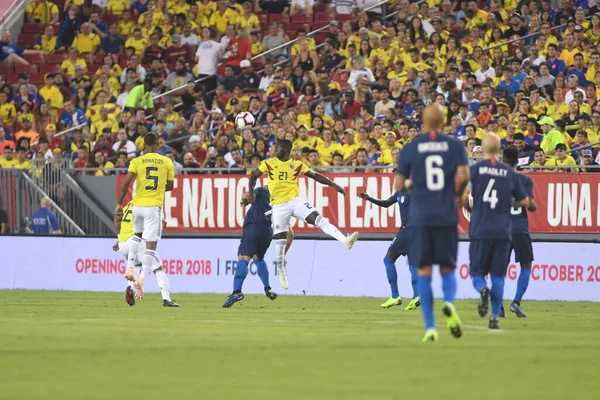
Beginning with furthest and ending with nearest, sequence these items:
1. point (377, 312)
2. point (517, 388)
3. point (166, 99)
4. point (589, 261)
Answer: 1. point (166, 99)
2. point (589, 261)
3. point (377, 312)
4. point (517, 388)

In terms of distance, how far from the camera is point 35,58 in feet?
117

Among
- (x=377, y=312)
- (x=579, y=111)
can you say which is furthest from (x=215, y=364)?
(x=579, y=111)

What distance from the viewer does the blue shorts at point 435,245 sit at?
1124 cm

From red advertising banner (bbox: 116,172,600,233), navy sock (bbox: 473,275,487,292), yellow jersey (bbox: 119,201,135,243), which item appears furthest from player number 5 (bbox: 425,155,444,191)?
red advertising banner (bbox: 116,172,600,233)

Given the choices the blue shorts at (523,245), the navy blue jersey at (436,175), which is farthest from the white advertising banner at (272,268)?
the navy blue jersey at (436,175)

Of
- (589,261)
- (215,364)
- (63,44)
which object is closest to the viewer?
(215,364)

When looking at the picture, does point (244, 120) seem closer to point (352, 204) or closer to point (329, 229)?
point (352, 204)

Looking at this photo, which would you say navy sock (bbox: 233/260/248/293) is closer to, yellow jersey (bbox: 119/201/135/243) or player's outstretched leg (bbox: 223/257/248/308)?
player's outstretched leg (bbox: 223/257/248/308)

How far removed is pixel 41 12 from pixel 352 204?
15.6 meters

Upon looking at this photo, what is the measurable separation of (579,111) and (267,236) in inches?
315

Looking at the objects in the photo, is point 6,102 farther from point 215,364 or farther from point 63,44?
point 215,364

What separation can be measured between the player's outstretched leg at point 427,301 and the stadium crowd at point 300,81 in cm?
1225

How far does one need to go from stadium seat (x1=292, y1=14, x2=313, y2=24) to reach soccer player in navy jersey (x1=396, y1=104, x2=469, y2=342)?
22294 millimetres

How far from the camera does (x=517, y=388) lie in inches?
332
